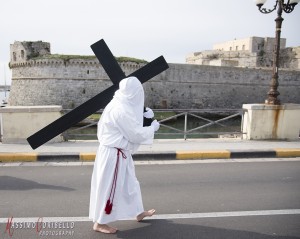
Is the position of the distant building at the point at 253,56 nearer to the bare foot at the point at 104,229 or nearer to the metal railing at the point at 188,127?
the metal railing at the point at 188,127

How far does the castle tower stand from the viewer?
30.1 metres

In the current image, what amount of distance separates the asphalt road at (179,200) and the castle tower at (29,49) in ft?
90.5

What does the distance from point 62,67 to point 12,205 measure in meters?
27.9

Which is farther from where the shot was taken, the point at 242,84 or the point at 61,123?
the point at 242,84

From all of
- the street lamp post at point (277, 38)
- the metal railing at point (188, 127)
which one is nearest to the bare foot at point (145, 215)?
the metal railing at point (188, 127)

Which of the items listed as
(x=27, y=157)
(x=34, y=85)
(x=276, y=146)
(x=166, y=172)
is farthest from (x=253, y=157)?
(x=34, y=85)

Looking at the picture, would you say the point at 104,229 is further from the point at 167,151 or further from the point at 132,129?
the point at 167,151

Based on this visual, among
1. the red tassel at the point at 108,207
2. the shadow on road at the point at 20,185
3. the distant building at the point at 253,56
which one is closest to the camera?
the red tassel at the point at 108,207

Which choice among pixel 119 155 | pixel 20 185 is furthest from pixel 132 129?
pixel 20 185

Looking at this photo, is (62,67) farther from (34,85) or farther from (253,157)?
(253,157)

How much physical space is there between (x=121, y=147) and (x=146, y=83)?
1225 inches

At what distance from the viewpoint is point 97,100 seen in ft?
11.9

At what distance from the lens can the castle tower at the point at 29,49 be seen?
30.1 meters

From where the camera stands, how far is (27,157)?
6363 mm
